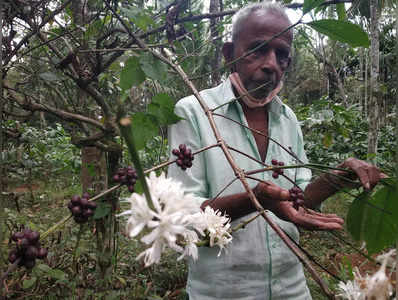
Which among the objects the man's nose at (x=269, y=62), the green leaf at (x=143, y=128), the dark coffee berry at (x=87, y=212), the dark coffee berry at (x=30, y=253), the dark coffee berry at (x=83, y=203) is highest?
the man's nose at (x=269, y=62)

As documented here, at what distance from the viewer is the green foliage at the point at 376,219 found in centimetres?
41

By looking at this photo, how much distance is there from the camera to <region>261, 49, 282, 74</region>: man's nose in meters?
0.97

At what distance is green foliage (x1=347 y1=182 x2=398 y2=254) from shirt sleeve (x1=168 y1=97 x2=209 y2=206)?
1.71 ft

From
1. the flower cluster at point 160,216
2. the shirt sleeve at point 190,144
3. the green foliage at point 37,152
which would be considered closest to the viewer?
the flower cluster at point 160,216

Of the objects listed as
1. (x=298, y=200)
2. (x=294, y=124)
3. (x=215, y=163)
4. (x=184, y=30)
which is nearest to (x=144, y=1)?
(x=184, y=30)

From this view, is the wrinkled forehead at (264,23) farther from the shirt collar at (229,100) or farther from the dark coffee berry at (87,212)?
the dark coffee berry at (87,212)

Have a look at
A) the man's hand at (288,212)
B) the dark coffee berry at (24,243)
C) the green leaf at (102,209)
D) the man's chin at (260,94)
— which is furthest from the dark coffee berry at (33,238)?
the man's chin at (260,94)

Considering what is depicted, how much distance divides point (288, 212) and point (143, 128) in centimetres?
32

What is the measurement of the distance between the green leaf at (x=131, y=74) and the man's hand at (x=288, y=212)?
31 centimetres

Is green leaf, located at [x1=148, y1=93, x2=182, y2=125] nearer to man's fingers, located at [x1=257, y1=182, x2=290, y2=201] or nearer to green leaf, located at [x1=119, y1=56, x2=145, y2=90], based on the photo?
green leaf, located at [x1=119, y1=56, x2=145, y2=90]

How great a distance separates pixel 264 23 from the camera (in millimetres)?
977

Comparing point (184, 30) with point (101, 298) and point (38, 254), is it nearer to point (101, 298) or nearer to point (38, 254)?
point (38, 254)

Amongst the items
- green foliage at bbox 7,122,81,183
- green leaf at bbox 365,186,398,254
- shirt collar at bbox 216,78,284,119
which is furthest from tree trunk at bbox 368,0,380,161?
green foliage at bbox 7,122,81,183

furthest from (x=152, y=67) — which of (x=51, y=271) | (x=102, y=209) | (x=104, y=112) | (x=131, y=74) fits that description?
(x=51, y=271)
